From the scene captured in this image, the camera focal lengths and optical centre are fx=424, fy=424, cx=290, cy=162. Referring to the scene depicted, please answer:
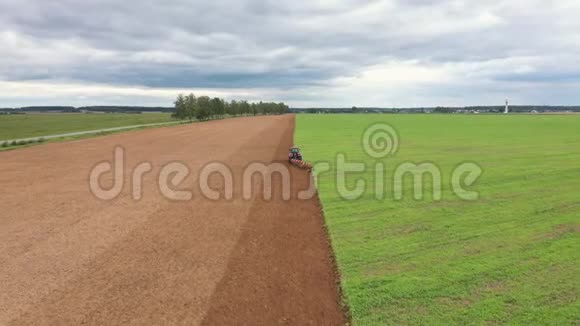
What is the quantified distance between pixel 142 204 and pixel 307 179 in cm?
927

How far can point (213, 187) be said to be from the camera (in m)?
21.4

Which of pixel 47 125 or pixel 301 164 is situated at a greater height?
pixel 47 125

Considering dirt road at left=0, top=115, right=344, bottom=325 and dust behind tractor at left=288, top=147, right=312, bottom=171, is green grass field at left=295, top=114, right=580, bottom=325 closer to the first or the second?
dirt road at left=0, top=115, right=344, bottom=325

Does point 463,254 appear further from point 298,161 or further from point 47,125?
point 47,125

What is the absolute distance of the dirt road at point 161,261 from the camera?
8.84 meters

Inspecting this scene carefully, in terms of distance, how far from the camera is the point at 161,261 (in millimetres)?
11570

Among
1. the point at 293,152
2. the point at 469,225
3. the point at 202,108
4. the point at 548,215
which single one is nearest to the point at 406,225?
the point at 469,225

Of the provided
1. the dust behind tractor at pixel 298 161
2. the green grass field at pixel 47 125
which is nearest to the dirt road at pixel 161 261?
the dust behind tractor at pixel 298 161

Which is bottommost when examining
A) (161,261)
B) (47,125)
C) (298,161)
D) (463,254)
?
(161,261)

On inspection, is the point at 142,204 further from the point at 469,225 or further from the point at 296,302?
the point at 469,225

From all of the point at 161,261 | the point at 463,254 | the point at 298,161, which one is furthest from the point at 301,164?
the point at 463,254

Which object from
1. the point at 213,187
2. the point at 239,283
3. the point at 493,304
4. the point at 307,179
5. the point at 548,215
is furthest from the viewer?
the point at 307,179

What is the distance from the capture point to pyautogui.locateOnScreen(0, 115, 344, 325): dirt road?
884 centimetres

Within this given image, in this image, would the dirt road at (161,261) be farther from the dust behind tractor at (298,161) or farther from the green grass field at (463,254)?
the dust behind tractor at (298,161)
